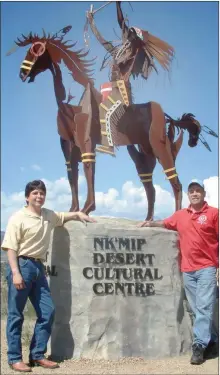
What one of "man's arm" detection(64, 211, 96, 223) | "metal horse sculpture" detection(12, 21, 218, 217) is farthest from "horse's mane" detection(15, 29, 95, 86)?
"man's arm" detection(64, 211, 96, 223)

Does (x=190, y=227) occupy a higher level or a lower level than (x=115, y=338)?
higher

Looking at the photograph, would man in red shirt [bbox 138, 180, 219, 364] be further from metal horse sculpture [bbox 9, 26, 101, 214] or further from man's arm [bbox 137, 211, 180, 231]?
metal horse sculpture [bbox 9, 26, 101, 214]

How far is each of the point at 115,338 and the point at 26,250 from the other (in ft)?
4.34

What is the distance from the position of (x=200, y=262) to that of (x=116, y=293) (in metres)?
0.91

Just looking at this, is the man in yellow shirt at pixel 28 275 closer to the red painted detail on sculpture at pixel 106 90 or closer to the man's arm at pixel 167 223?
the man's arm at pixel 167 223

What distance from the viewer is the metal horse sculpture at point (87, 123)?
5441 mm

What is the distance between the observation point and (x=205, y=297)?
4.32m

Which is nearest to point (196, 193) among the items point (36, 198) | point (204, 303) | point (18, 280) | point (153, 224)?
point (153, 224)

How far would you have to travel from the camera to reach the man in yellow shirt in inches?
155

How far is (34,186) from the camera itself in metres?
4.23

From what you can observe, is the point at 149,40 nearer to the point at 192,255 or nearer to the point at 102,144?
the point at 102,144

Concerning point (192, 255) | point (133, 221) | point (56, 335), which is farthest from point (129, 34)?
point (56, 335)

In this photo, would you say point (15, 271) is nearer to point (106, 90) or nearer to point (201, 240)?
point (201, 240)

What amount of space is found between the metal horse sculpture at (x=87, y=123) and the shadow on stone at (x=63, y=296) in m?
0.69
